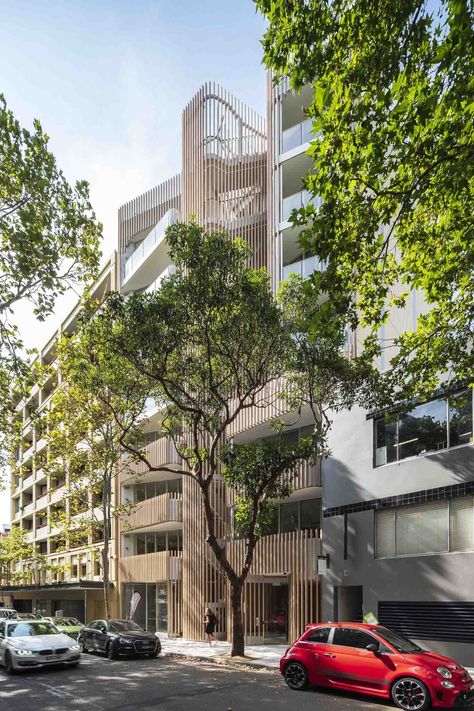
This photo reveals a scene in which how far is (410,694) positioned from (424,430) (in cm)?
880

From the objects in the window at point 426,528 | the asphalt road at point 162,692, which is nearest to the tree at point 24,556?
the asphalt road at point 162,692

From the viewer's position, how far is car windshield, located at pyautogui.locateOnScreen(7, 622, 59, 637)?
64.9ft

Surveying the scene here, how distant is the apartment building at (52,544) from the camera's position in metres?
40.3

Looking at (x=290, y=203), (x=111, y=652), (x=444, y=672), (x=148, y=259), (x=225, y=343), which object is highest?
(x=148, y=259)

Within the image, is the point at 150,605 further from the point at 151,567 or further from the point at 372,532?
the point at 372,532

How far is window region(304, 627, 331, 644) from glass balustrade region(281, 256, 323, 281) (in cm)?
1388

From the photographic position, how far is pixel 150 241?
38125mm

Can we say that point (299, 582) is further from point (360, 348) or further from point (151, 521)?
point (151, 521)

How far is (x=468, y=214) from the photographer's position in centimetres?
1265

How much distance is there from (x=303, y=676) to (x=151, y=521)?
68.0 feet

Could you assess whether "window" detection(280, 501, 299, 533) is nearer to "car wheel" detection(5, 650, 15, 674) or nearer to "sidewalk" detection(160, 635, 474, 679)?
"sidewalk" detection(160, 635, 474, 679)

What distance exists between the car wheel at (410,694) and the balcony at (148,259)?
1018 inches

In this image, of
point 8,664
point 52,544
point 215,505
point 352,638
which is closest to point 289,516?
point 215,505

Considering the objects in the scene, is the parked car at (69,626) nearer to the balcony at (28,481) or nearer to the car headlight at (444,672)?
the car headlight at (444,672)
